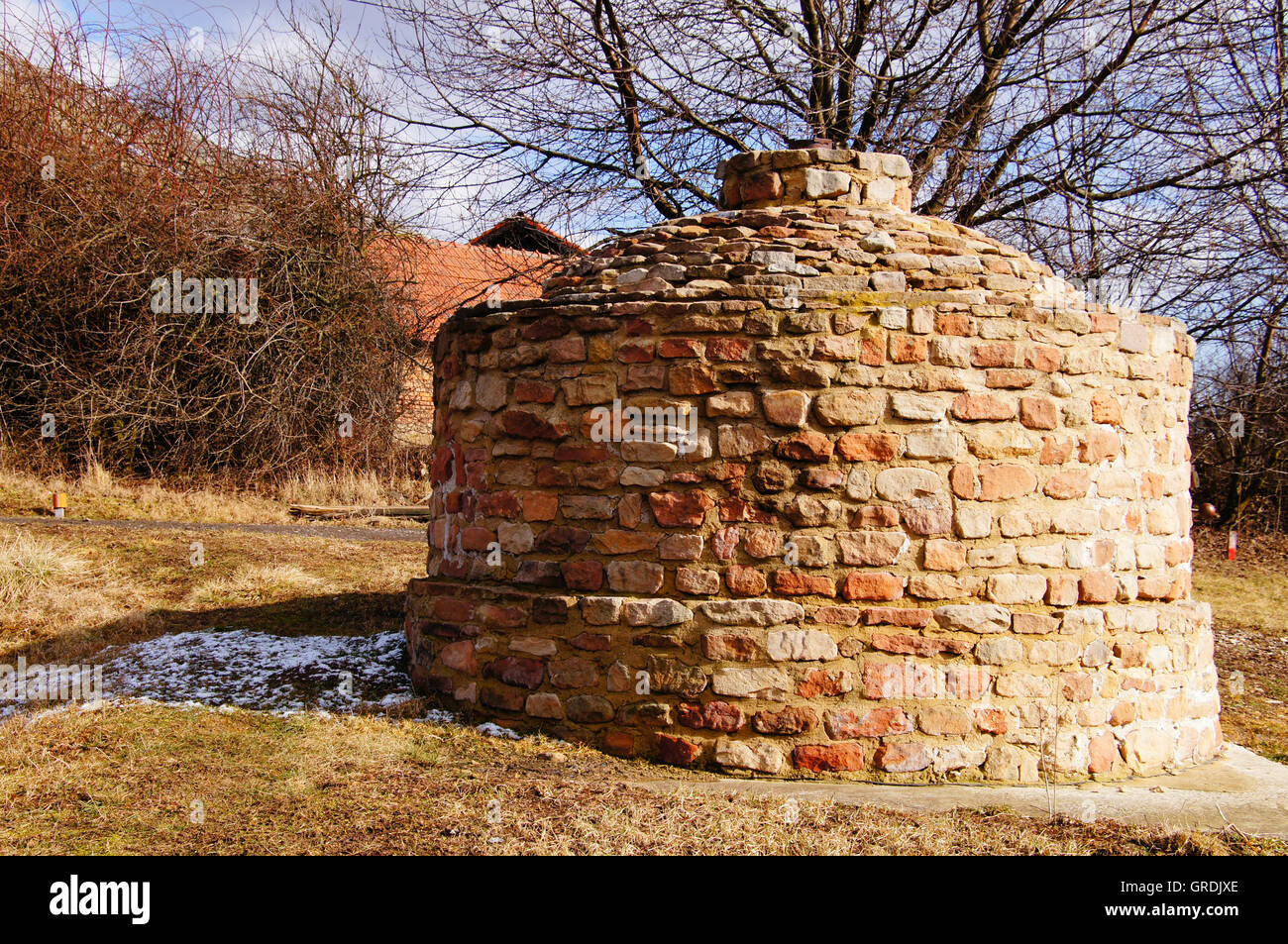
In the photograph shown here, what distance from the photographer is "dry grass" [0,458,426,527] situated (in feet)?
34.4

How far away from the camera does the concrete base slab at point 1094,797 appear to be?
402cm

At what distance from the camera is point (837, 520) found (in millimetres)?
4527

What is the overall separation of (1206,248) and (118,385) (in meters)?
12.8

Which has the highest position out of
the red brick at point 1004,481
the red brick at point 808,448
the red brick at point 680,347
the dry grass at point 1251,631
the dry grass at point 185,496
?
the red brick at point 680,347

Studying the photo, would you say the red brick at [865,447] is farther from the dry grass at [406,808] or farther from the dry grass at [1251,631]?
the dry grass at [1251,631]

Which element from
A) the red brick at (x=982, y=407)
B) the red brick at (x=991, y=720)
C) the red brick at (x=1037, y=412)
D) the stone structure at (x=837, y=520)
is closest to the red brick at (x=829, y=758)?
the stone structure at (x=837, y=520)

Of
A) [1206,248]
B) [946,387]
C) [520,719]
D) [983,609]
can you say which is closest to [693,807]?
[520,719]

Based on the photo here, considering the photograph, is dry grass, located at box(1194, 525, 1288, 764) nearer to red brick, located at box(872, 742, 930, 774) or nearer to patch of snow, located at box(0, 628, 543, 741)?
red brick, located at box(872, 742, 930, 774)

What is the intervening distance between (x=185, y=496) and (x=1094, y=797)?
10.8 metres

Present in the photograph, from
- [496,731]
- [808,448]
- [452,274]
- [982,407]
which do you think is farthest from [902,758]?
[452,274]

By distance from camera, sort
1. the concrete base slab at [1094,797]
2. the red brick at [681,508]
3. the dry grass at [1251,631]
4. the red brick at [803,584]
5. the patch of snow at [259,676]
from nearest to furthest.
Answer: the concrete base slab at [1094,797]
the red brick at [803,584]
the red brick at [681,508]
the patch of snow at [259,676]
the dry grass at [1251,631]

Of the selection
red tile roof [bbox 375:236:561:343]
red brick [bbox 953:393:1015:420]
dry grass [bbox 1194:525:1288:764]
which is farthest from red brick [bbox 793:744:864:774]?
red tile roof [bbox 375:236:561:343]

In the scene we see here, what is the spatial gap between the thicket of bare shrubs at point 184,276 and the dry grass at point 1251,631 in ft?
36.3

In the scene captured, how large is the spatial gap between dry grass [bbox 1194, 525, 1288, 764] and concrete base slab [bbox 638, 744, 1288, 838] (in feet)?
5.23
